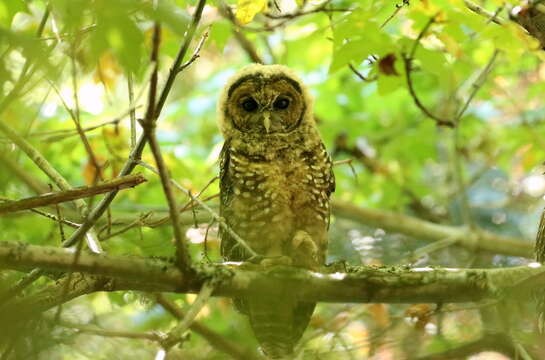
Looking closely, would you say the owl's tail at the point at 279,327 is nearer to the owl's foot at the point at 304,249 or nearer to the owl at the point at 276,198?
the owl at the point at 276,198

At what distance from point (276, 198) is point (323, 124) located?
2.33m

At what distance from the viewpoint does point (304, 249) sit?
316 centimetres

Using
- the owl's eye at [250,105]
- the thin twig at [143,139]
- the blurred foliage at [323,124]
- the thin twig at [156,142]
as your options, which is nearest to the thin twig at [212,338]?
the blurred foliage at [323,124]

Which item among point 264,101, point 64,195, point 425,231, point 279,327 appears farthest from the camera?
point 425,231

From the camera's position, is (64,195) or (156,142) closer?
(156,142)

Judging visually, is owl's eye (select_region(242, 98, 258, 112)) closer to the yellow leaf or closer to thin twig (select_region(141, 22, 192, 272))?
the yellow leaf

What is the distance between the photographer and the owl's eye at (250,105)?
3574 mm

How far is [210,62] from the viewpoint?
784 centimetres

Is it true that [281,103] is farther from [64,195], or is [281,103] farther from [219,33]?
[64,195]

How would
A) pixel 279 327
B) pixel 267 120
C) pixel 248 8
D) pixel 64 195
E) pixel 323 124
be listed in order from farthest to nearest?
pixel 323 124 → pixel 267 120 → pixel 279 327 → pixel 248 8 → pixel 64 195

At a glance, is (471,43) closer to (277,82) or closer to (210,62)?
(277,82)

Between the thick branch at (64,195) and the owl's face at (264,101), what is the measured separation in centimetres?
149

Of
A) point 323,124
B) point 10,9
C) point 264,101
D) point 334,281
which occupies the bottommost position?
point 334,281

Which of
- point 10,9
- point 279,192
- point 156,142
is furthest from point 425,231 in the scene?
point 156,142
